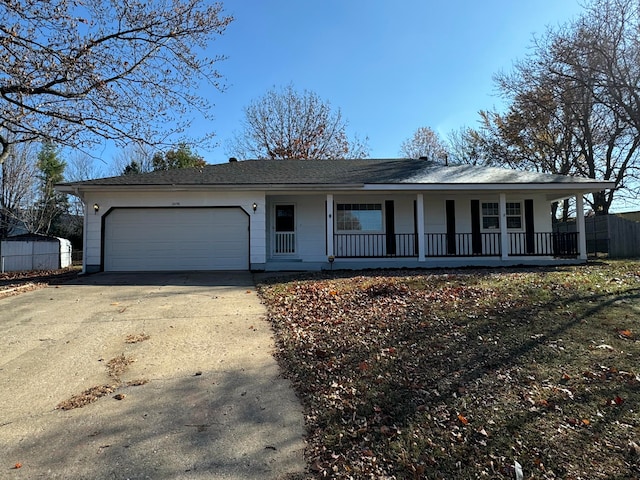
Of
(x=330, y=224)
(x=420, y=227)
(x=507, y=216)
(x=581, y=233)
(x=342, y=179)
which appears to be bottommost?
(x=581, y=233)

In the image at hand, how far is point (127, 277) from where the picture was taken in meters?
11.1

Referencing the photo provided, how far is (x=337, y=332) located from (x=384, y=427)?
7.66 ft

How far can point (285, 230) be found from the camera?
13883mm

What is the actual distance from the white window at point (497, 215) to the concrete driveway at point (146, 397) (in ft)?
33.0

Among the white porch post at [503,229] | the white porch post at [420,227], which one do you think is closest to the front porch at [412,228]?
the white porch post at [503,229]

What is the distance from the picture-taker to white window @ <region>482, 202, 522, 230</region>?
14.1 m

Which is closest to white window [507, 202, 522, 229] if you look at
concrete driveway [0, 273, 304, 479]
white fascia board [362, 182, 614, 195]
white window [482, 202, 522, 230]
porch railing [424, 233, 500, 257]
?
white window [482, 202, 522, 230]

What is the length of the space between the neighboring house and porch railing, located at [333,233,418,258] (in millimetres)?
35

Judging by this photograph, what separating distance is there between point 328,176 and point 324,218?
1.44 m

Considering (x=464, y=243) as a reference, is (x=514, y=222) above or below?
above

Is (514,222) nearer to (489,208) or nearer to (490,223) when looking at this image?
(490,223)

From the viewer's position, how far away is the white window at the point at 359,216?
1391 centimetres

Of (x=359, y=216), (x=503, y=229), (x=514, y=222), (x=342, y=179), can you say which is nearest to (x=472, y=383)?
(x=342, y=179)

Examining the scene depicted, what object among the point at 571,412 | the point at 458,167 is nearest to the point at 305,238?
the point at 458,167
